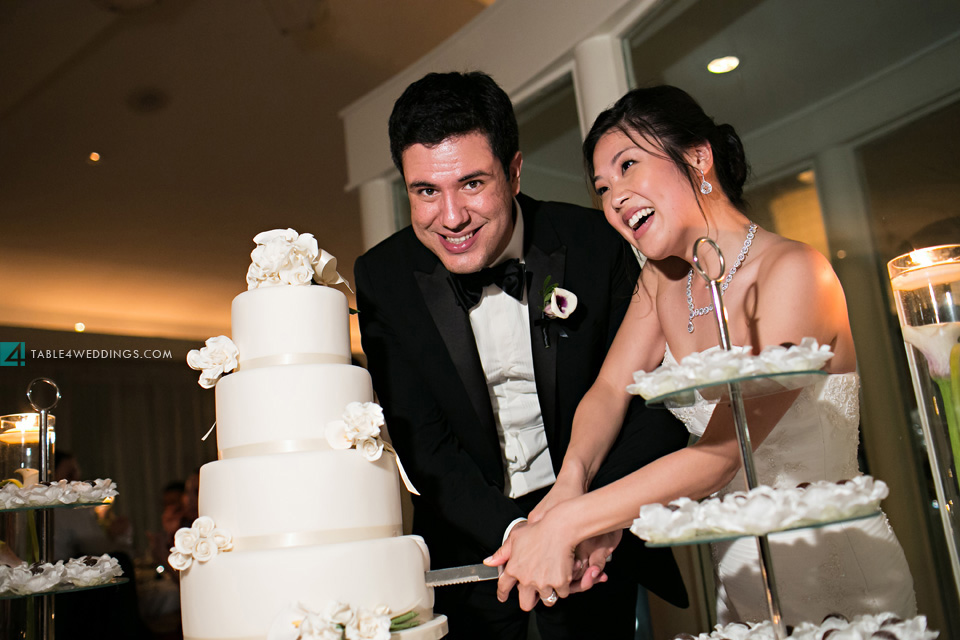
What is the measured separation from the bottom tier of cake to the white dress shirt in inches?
37.0

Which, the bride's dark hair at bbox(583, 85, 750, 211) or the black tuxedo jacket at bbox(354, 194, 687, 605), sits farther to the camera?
the black tuxedo jacket at bbox(354, 194, 687, 605)

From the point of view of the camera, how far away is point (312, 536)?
1682 millimetres

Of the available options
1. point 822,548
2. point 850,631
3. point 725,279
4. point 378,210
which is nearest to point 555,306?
point 725,279

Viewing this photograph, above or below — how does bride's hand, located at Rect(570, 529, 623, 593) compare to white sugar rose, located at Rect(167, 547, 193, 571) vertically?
below

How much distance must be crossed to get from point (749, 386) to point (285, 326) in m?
1.09

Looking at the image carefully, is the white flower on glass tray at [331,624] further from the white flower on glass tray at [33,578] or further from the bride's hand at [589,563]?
the white flower on glass tray at [33,578]

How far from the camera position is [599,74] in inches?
145

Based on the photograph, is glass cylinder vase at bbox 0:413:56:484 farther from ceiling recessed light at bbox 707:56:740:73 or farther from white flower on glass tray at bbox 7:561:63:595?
ceiling recessed light at bbox 707:56:740:73

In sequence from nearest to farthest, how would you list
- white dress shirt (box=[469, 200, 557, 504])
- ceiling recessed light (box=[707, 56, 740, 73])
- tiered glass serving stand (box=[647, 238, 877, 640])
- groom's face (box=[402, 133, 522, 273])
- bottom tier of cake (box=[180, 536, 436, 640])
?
tiered glass serving stand (box=[647, 238, 877, 640]), bottom tier of cake (box=[180, 536, 436, 640]), groom's face (box=[402, 133, 522, 273]), white dress shirt (box=[469, 200, 557, 504]), ceiling recessed light (box=[707, 56, 740, 73])

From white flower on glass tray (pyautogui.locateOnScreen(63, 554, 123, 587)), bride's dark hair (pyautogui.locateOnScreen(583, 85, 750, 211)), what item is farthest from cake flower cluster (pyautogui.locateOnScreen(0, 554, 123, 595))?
bride's dark hair (pyautogui.locateOnScreen(583, 85, 750, 211))

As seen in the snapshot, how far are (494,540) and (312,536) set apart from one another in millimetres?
669

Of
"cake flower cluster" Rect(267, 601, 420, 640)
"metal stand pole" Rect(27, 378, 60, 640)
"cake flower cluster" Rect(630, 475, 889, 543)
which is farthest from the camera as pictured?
"metal stand pole" Rect(27, 378, 60, 640)

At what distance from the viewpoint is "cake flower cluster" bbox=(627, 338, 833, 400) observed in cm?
116
